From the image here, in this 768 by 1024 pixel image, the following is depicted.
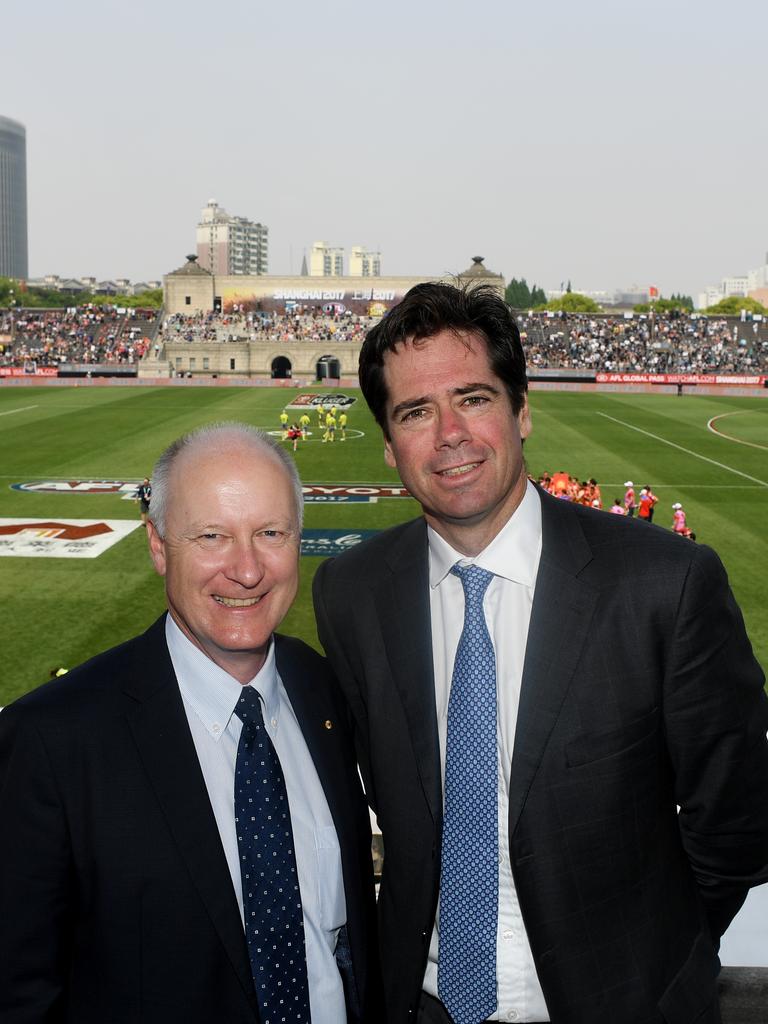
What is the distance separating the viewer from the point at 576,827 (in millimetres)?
2992

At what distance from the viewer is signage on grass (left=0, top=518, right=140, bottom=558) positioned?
19156 mm

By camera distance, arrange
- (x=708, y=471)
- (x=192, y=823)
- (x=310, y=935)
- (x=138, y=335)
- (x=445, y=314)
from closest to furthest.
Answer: (x=192, y=823)
(x=310, y=935)
(x=445, y=314)
(x=708, y=471)
(x=138, y=335)

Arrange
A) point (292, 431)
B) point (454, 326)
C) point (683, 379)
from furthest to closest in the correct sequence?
1. point (683, 379)
2. point (292, 431)
3. point (454, 326)

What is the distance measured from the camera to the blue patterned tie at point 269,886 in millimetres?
2711

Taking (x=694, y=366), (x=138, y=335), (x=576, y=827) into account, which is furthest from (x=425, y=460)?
(x=138, y=335)

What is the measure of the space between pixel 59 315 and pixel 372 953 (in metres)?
95.1

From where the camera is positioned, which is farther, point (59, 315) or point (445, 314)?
point (59, 315)

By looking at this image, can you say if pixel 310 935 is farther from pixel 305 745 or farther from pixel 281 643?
pixel 281 643

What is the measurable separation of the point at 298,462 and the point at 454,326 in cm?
2678

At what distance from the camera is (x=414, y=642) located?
10.8ft

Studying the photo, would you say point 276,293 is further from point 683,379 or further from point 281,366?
point 683,379

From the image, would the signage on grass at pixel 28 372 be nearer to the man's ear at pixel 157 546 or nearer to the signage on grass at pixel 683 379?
the signage on grass at pixel 683 379

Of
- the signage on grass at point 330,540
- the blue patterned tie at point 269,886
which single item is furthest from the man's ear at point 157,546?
the signage on grass at point 330,540

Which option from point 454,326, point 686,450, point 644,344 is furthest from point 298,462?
point 644,344
